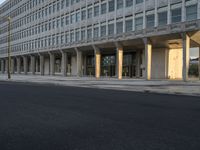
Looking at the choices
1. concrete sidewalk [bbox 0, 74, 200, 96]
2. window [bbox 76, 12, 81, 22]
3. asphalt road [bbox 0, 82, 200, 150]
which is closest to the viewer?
asphalt road [bbox 0, 82, 200, 150]

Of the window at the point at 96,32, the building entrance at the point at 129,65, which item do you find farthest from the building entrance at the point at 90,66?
the window at the point at 96,32

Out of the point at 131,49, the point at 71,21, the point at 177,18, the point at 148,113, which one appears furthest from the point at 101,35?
the point at 148,113

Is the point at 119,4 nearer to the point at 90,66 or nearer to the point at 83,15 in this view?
the point at 83,15

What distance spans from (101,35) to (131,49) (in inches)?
263

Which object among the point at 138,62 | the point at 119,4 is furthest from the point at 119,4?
the point at 138,62

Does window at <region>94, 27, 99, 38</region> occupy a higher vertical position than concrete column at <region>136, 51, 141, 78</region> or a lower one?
higher

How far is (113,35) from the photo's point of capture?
42031 mm

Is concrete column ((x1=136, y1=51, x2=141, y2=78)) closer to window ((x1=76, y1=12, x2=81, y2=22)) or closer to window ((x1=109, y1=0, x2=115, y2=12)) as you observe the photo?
window ((x1=109, y1=0, x2=115, y2=12))

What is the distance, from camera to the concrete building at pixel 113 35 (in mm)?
33906

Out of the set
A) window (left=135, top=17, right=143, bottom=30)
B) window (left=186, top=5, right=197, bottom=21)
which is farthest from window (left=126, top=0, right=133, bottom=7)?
window (left=186, top=5, right=197, bottom=21)

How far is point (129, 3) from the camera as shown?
40.3 metres

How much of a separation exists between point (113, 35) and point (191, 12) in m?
13.6

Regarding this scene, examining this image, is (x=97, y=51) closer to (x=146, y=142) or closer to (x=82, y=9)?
(x=82, y=9)

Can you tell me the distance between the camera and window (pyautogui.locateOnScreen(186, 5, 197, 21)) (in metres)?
31.6
